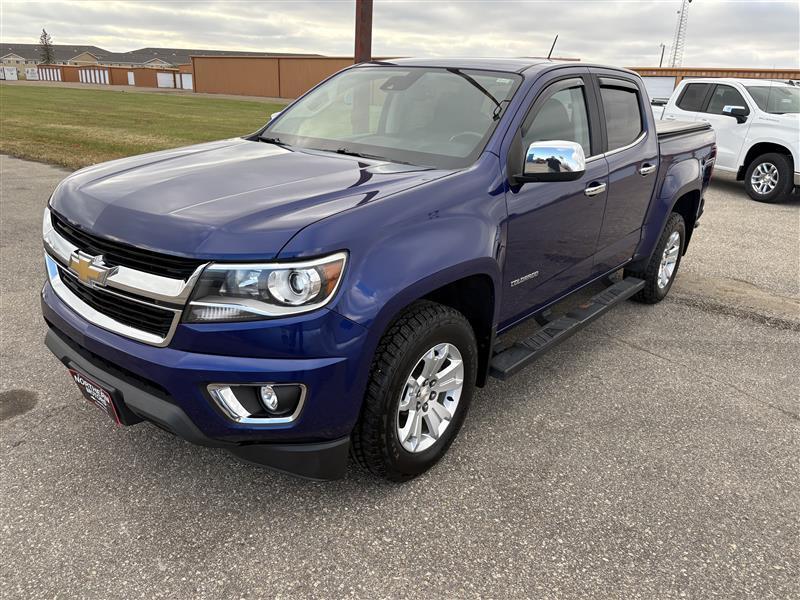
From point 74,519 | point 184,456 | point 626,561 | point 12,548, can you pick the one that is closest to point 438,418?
point 626,561

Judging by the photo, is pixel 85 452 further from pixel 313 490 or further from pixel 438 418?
pixel 438 418

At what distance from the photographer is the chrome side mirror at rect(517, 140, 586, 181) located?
9.15 feet

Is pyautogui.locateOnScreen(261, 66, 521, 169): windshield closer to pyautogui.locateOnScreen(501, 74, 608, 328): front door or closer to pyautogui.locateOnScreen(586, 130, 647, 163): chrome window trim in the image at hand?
pyautogui.locateOnScreen(501, 74, 608, 328): front door

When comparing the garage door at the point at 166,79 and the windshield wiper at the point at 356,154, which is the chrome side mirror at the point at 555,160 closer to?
the windshield wiper at the point at 356,154

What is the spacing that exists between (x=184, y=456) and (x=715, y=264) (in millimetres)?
5795

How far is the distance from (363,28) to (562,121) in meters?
6.01

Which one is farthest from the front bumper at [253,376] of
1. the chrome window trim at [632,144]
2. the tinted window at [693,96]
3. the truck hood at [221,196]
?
the tinted window at [693,96]

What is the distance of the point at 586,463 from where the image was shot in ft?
9.93

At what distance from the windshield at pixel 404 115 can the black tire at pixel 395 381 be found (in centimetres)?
77

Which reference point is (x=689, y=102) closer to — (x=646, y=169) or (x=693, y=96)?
(x=693, y=96)

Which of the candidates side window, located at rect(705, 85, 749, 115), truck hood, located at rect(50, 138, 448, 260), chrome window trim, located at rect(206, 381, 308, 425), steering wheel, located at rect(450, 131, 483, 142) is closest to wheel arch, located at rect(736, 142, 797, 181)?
side window, located at rect(705, 85, 749, 115)

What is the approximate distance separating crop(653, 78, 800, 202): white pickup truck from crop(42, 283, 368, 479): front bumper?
9991 millimetres

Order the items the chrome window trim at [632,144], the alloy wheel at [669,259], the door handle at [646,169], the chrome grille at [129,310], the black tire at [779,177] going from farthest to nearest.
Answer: the black tire at [779,177] < the alloy wheel at [669,259] < the door handle at [646,169] < the chrome window trim at [632,144] < the chrome grille at [129,310]

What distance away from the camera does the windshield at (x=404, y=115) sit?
10.2 feet
